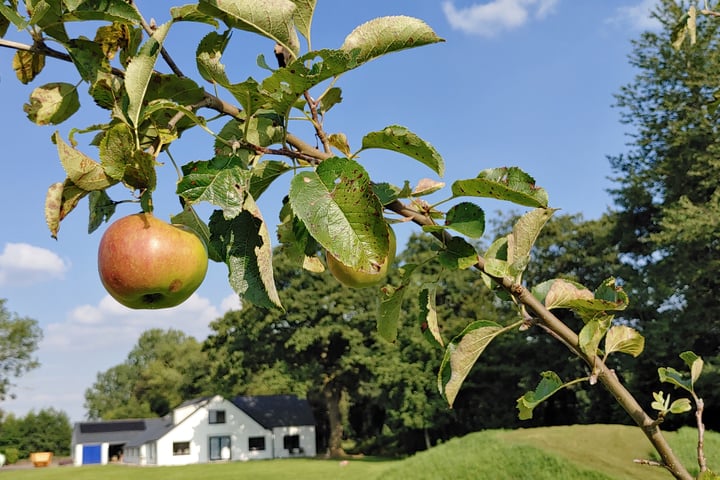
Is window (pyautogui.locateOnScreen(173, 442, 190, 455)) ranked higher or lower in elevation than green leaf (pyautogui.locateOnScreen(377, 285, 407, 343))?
lower

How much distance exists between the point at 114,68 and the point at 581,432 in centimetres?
1051

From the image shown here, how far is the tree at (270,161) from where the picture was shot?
0.66m

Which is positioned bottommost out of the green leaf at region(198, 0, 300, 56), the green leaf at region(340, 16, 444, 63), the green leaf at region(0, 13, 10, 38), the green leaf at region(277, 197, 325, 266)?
the green leaf at region(277, 197, 325, 266)

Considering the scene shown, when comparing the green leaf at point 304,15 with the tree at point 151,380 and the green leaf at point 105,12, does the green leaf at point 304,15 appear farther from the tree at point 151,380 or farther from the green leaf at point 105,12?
the tree at point 151,380

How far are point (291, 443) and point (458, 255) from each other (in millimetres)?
35897

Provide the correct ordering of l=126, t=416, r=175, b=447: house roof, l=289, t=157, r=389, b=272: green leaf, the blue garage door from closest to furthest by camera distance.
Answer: l=289, t=157, r=389, b=272: green leaf → l=126, t=416, r=175, b=447: house roof → the blue garage door

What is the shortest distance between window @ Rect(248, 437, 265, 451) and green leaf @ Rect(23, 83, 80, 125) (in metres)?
35.3

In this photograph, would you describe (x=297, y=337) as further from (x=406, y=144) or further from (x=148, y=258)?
(x=406, y=144)

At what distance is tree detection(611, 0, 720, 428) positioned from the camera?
1655 centimetres

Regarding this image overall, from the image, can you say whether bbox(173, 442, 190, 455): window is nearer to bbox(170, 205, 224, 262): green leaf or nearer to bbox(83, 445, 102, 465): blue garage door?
bbox(83, 445, 102, 465): blue garage door

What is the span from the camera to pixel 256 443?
34.1 meters

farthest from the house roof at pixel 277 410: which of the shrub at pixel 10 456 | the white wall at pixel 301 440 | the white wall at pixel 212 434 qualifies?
the shrub at pixel 10 456

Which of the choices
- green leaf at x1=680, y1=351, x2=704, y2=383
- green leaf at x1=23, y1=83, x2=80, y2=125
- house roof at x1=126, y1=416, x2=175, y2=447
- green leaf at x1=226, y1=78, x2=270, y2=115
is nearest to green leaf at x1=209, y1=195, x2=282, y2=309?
green leaf at x1=226, y1=78, x2=270, y2=115

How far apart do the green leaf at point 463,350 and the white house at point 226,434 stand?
34.8 metres
